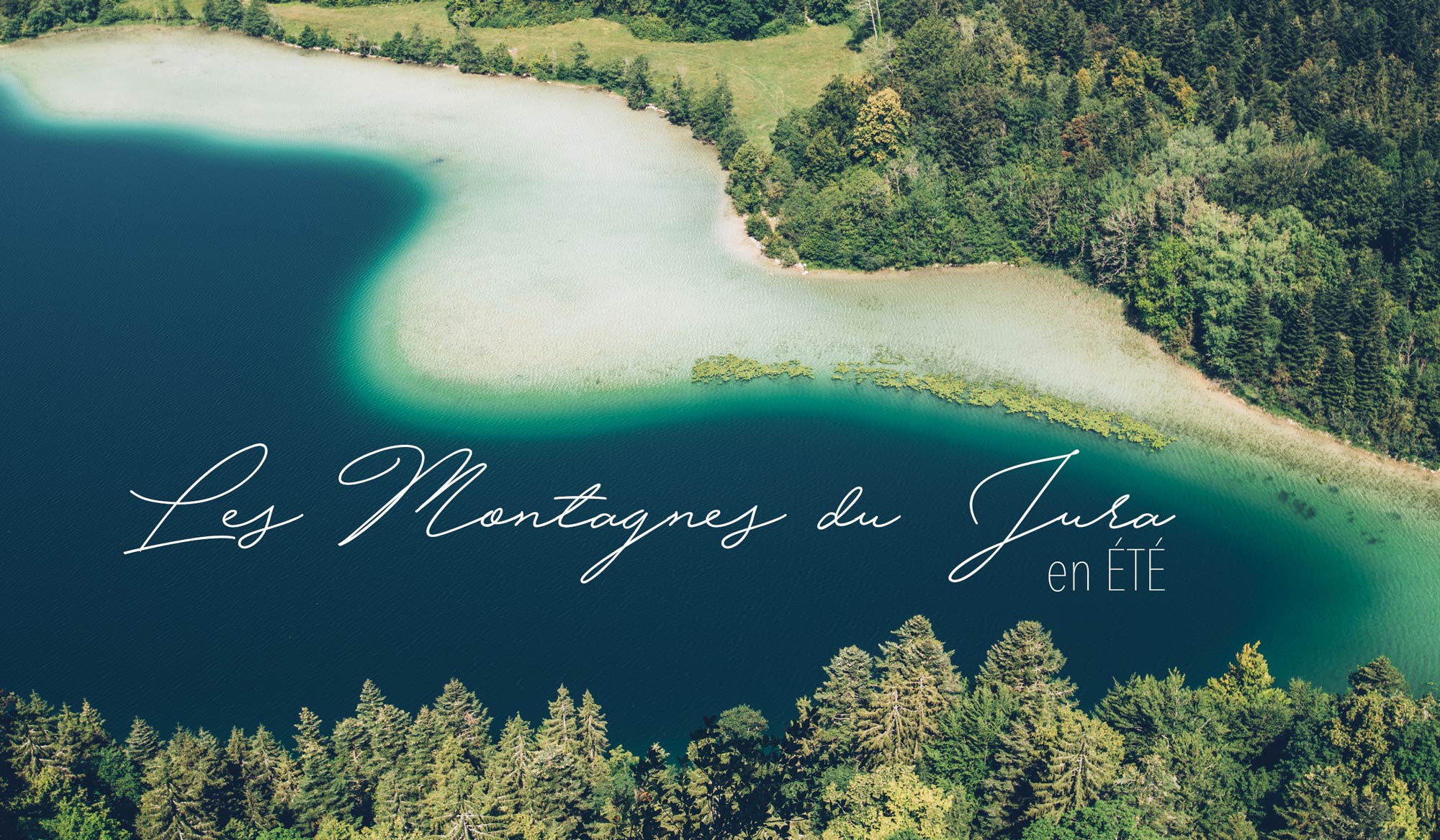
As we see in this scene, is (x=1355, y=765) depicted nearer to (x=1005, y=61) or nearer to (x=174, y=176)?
(x=1005, y=61)

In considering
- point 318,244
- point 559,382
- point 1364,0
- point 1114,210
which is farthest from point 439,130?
point 1364,0

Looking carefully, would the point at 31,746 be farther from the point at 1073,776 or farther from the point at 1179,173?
the point at 1179,173

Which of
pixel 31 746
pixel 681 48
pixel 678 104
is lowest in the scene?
pixel 31 746

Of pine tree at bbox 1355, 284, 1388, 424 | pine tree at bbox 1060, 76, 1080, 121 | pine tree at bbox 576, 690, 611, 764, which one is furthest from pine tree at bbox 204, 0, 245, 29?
pine tree at bbox 1355, 284, 1388, 424

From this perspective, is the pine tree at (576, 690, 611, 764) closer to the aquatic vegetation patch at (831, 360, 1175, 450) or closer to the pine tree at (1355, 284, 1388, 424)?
the aquatic vegetation patch at (831, 360, 1175, 450)

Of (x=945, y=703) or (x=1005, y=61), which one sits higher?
Result: (x=1005, y=61)

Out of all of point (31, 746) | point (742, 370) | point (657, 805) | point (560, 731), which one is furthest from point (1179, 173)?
point (31, 746)
